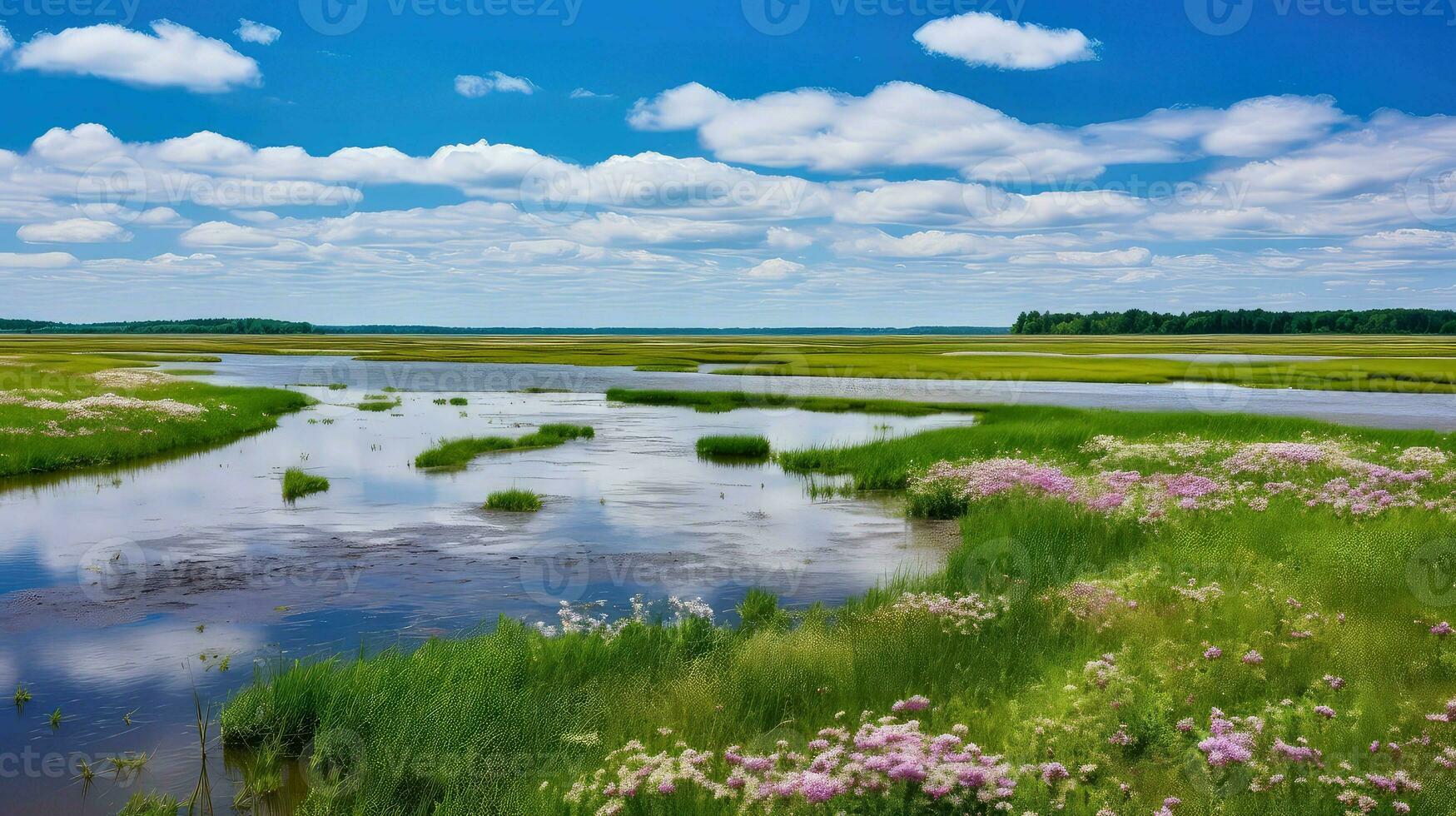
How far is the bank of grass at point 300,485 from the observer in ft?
84.1

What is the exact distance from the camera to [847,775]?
5.72 meters

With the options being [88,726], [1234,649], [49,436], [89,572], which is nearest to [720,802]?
[1234,649]

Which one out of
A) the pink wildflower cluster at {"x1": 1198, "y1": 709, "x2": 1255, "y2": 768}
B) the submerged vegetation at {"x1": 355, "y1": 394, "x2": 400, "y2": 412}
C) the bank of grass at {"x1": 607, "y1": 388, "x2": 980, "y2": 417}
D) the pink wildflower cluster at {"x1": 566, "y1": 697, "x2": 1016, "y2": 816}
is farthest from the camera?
the submerged vegetation at {"x1": 355, "y1": 394, "x2": 400, "y2": 412}

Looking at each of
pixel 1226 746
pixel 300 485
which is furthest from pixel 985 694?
pixel 300 485

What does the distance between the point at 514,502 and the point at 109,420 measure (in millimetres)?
22058

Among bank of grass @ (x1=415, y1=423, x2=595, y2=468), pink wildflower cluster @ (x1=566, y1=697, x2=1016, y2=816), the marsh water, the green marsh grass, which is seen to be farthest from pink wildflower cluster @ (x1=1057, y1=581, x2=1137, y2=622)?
bank of grass @ (x1=415, y1=423, x2=595, y2=468)

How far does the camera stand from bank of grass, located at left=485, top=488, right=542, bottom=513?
77.1 ft

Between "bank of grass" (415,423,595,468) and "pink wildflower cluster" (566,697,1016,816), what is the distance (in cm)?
2620

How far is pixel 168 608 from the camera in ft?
48.4

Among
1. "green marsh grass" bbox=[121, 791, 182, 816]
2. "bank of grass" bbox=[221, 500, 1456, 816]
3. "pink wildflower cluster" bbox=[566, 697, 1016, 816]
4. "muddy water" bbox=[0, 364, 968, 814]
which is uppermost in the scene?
"pink wildflower cluster" bbox=[566, 697, 1016, 816]

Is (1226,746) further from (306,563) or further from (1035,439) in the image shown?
(1035,439)

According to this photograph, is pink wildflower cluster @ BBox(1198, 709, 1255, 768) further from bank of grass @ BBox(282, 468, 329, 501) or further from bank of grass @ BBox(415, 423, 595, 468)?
bank of grass @ BBox(415, 423, 595, 468)

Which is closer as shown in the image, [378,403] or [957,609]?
[957,609]

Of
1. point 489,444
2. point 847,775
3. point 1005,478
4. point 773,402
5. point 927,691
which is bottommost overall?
point 489,444
